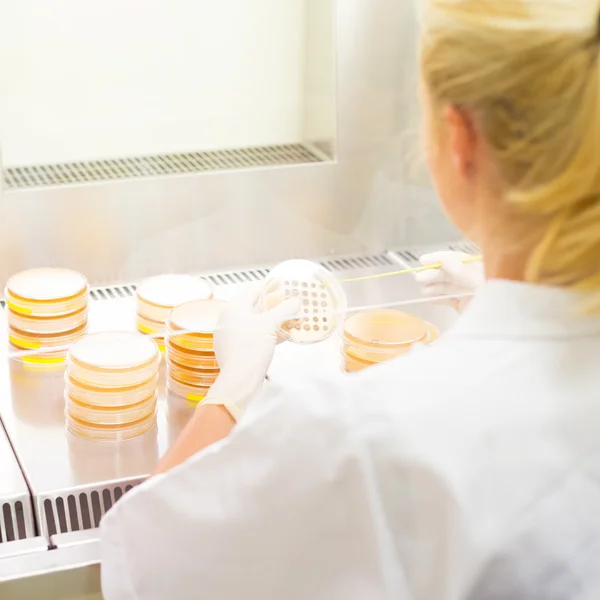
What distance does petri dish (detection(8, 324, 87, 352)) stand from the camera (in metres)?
1.41

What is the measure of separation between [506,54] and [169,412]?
0.74 metres

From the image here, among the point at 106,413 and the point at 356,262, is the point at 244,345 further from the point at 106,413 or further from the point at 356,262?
the point at 356,262

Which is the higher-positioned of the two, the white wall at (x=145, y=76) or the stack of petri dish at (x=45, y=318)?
the white wall at (x=145, y=76)

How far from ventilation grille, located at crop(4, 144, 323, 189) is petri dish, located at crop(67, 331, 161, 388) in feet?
1.34

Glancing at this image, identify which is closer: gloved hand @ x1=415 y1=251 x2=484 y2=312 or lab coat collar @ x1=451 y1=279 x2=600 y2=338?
lab coat collar @ x1=451 y1=279 x2=600 y2=338

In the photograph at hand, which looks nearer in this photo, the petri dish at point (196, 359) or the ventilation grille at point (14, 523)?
the ventilation grille at point (14, 523)

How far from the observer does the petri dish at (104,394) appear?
123cm

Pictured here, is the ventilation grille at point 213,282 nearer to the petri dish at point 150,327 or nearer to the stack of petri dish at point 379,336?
the petri dish at point 150,327

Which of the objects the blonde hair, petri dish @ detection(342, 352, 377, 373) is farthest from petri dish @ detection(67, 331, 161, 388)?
the blonde hair

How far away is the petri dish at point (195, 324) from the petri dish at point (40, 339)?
15 centimetres

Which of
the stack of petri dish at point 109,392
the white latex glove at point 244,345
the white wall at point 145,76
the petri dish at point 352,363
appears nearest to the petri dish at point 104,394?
the stack of petri dish at point 109,392

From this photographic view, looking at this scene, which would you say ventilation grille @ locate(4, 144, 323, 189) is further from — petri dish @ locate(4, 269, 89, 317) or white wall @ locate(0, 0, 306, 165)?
petri dish @ locate(4, 269, 89, 317)

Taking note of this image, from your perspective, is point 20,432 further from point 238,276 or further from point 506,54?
point 506,54

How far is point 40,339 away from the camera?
4.62ft
